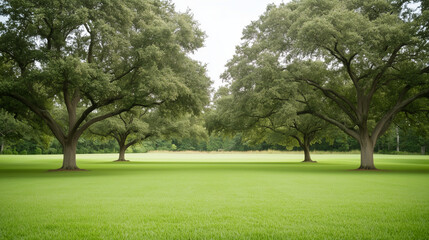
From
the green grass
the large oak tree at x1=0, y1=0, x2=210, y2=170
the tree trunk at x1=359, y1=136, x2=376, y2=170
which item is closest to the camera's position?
the green grass

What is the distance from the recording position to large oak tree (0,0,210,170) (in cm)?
1953

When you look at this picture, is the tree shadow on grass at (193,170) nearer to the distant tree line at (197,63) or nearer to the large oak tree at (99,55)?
the distant tree line at (197,63)

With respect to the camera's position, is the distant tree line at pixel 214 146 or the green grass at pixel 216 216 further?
the distant tree line at pixel 214 146

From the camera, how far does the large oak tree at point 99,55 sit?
64.1ft

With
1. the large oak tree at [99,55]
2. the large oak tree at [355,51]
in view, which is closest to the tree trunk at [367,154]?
the large oak tree at [355,51]

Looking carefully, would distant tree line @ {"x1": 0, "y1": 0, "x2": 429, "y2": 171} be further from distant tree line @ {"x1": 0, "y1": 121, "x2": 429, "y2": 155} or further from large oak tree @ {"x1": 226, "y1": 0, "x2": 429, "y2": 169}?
distant tree line @ {"x1": 0, "y1": 121, "x2": 429, "y2": 155}

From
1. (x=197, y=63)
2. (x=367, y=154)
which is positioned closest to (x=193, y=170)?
(x=197, y=63)

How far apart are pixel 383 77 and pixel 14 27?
28654mm

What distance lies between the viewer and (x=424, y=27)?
21375mm

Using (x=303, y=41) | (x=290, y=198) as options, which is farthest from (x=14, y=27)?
(x=290, y=198)

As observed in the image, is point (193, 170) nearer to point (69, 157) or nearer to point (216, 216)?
point (69, 157)

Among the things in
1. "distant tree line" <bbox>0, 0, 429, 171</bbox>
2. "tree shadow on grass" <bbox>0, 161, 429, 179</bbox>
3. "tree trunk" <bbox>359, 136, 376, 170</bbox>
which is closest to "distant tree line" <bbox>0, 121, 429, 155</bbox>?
"tree shadow on grass" <bbox>0, 161, 429, 179</bbox>

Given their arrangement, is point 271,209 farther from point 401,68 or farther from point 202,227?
point 401,68

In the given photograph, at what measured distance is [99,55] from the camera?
2547 centimetres
